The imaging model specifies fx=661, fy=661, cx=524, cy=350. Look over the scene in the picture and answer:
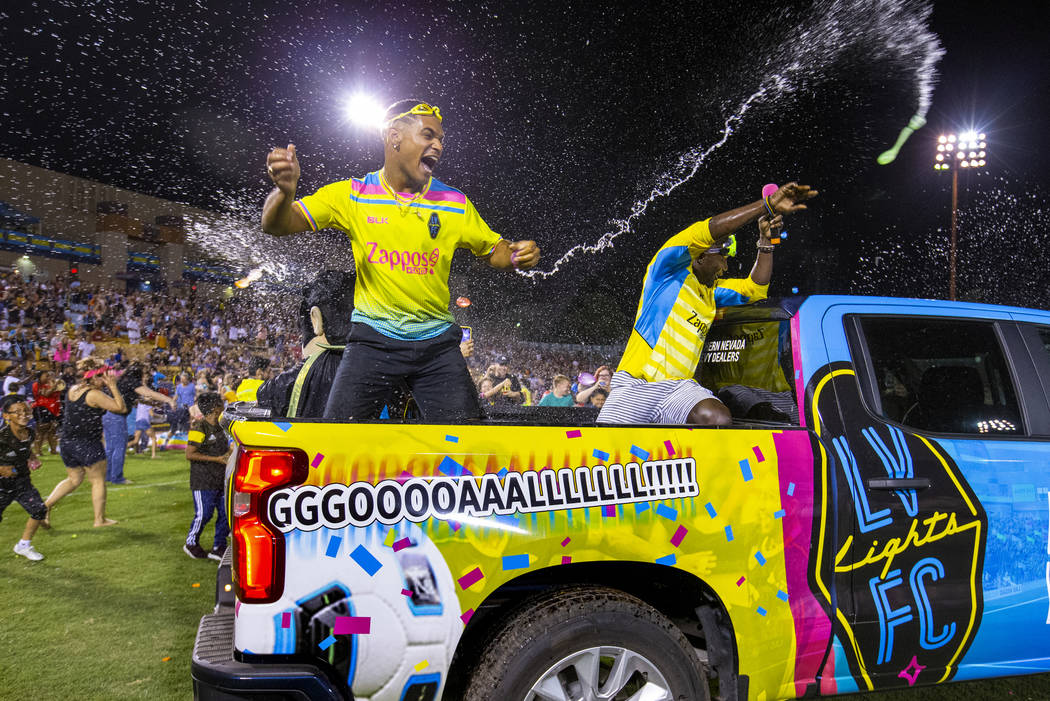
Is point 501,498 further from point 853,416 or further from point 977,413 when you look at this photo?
point 977,413

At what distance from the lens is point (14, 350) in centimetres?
1595

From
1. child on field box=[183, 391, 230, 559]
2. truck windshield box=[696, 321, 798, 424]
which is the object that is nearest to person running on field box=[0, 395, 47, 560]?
child on field box=[183, 391, 230, 559]

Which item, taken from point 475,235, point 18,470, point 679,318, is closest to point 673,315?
point 679,318

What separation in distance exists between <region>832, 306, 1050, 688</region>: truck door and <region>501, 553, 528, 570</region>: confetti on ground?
111cm

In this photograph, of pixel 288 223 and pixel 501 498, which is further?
pixel 288 223

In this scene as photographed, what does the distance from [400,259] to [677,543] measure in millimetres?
1741

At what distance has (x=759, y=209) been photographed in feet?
9.75

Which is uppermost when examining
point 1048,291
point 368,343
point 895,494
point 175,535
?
point 1048,291

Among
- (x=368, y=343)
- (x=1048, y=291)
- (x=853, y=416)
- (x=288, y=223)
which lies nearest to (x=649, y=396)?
(x=853, y=416)

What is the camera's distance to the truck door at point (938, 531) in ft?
7.39

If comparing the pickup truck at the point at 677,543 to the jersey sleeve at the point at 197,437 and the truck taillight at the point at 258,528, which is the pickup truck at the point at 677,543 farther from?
the jersey sleeve at the point at 197,437

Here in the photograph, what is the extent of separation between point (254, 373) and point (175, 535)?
2316 millimetres

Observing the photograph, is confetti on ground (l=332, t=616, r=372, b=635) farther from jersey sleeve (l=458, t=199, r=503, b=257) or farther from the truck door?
jersey sleeve (l=458, t=199, r=503, b=257)

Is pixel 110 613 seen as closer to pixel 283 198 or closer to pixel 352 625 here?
Result: pixel 283 198
